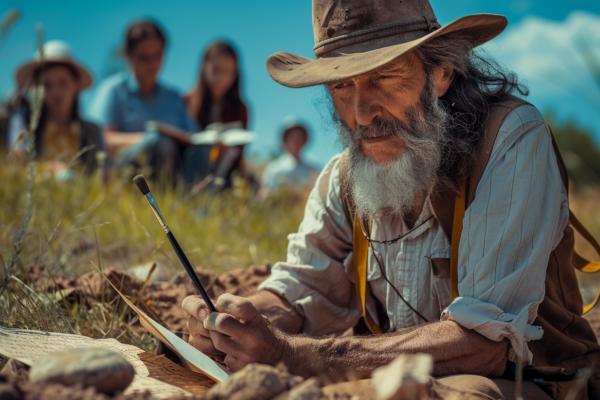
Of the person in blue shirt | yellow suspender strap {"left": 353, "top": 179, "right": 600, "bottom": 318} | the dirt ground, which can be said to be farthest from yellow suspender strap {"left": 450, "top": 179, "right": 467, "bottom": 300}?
the person in blue shirt

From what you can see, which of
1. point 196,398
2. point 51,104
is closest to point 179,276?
point 196,398

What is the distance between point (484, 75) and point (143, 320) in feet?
5.67

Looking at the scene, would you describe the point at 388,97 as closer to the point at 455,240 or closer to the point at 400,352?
the point at 455,240

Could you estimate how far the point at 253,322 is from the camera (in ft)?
5.87

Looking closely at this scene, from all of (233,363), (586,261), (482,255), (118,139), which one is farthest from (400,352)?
(118,139)

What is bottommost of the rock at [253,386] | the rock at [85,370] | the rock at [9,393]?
the rock at [253,386]

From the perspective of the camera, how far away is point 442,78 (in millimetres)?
2219

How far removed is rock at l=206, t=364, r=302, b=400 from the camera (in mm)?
1207

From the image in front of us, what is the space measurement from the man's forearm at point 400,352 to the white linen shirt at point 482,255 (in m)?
0.05

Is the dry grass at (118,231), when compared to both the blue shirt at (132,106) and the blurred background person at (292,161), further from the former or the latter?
the blurred background person at (292,161)

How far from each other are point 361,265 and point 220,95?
15.7 feet

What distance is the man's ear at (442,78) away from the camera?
2.18m

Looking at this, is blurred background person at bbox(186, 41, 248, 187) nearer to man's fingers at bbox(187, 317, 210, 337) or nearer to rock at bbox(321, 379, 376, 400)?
man's fingers at bbox(187, 317, 210, 337)

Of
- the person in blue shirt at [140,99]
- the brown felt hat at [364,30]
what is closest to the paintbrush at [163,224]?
the brown felt hat at [364,30]
